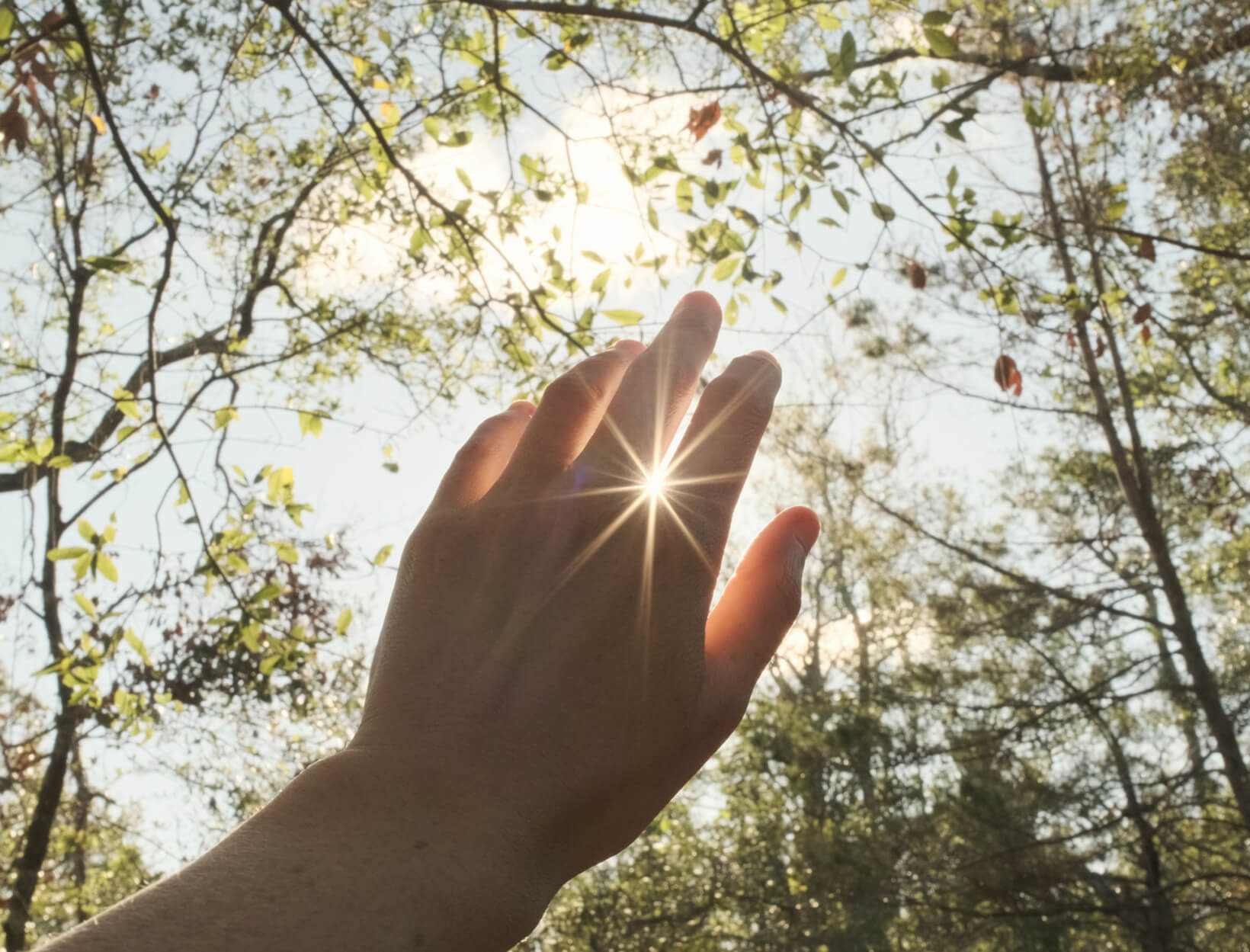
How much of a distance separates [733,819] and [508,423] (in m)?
14.2

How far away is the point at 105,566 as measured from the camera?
111 inches

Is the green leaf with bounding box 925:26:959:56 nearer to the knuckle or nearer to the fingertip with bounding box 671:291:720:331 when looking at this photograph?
the fingertip with bounding box 671:291:720:331

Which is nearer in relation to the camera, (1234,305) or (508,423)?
(508,423)

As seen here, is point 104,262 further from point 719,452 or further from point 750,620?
point 750,620

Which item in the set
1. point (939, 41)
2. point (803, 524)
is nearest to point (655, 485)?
point (803, 524)

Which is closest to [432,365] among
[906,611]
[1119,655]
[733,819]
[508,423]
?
[508,423]

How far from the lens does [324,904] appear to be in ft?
2.18

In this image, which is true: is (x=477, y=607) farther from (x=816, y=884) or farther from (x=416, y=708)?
(x=816, y=884)

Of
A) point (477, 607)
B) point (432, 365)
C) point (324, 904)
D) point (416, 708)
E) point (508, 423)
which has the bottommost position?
point (324, 904)

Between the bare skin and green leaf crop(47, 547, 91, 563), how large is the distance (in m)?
2.21

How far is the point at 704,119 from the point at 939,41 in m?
1.10

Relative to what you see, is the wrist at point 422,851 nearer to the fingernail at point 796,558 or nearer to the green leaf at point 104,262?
the fingernail at point 796,558

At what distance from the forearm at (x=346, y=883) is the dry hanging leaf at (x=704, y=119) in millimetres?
2768

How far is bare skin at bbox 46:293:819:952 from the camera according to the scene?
0.69 m
